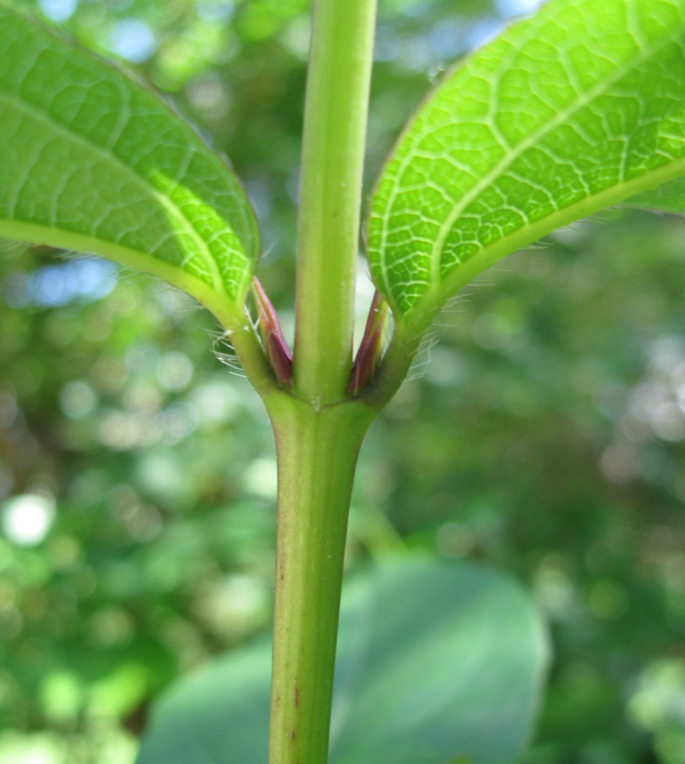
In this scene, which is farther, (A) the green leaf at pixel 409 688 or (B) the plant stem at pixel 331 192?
(A) the green leaf at pixel 409 688

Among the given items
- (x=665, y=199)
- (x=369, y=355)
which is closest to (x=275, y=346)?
(x=369, y=355)

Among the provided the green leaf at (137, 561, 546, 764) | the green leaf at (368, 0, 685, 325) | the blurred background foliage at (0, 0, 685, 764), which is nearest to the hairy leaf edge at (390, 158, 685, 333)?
the green leaf at (368, 0, 685, 325)

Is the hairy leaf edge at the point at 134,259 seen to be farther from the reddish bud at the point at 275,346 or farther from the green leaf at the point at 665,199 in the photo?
the green leaf at the point at 665,199

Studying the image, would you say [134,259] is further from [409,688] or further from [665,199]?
[409,688]

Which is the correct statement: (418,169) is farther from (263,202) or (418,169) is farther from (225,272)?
(263,202)

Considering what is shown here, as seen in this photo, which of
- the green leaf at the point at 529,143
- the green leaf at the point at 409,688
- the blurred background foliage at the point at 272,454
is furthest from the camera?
the blurred background foliage at the point at 272,454

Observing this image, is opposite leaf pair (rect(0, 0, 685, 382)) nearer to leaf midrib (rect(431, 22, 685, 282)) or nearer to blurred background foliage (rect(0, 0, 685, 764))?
leaf midrib (rect(431, 22, 685, 282))

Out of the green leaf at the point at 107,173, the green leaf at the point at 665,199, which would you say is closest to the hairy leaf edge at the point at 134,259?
the green leaf at the point at 107,173
